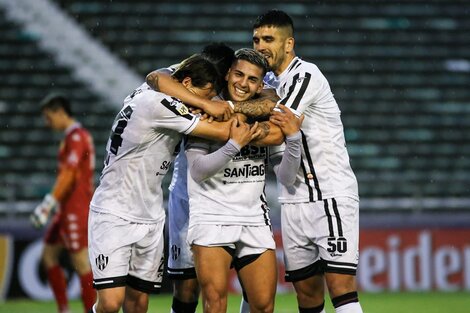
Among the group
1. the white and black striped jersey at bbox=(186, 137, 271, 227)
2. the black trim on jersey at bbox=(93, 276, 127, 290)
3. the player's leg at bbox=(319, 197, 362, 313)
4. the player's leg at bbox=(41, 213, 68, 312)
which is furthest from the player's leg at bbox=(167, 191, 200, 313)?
the player's leg at bbox=(41, 213, 68, 312)

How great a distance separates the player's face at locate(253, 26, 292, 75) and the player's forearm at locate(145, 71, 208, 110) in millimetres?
618

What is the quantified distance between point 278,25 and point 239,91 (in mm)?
567

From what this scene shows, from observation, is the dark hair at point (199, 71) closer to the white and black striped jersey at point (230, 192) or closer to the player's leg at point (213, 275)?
the white and black striped jersey at point (230, 192)

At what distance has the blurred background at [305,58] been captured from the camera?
52.6ft

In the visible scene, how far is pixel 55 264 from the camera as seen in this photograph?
960 centimetres

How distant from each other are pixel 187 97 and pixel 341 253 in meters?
1.39

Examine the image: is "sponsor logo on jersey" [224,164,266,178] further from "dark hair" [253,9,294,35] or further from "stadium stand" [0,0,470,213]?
"stadium stand" [0,0,470,213]

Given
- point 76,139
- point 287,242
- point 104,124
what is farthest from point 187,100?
point 104,124

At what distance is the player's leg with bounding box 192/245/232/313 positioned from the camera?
6055 mm

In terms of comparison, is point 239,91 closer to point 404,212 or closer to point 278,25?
point 278,25

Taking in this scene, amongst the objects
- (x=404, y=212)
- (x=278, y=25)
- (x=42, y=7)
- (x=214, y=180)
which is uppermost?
(x=42, y=7)

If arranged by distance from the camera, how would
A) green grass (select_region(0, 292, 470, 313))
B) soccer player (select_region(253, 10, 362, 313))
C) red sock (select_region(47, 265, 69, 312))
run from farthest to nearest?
green grass (select_region(0, 292, 470, 313)) → red sock (select_region(47, 265, 69, 312)) → soccer player (select_region(253, 10, 362, 313))

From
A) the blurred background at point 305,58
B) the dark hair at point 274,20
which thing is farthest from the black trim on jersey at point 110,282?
the blurred background at point 305,58

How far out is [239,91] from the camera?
628cm
